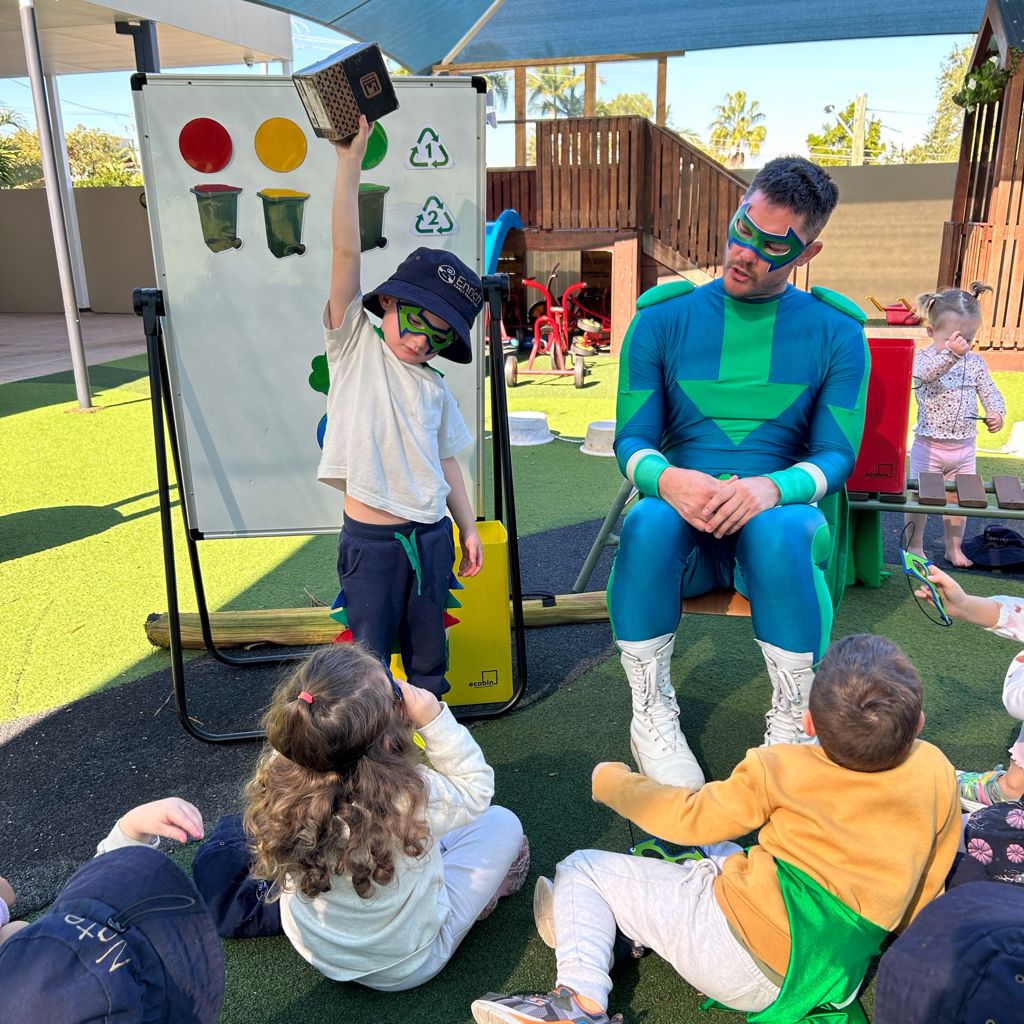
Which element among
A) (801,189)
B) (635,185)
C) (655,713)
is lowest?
(655,713)

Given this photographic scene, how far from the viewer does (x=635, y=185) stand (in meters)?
9.99

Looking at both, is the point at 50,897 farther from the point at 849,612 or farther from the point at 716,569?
the point at 849,612

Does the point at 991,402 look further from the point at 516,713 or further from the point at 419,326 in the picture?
the point at 419,326

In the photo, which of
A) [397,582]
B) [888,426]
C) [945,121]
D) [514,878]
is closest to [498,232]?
[888,426]

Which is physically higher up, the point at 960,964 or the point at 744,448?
the point at 744,448

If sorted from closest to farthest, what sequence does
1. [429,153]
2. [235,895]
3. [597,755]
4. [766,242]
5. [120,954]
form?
[120,954]
[235,895]
[766,242]
[597,755]
[429,153]

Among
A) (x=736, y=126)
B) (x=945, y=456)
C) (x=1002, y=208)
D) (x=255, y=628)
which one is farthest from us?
(x=736, y=126)

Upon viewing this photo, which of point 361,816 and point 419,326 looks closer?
point 361,816

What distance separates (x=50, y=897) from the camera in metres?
2.04

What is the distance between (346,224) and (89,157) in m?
46.3

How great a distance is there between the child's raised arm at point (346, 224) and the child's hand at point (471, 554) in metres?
0.68

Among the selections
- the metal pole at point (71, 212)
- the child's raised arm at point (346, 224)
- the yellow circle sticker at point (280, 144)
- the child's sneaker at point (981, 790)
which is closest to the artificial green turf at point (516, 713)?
the child's sneaker at point (981, 790)

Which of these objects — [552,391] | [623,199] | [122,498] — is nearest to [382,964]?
[122,498]

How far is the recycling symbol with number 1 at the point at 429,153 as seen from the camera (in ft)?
8.73
